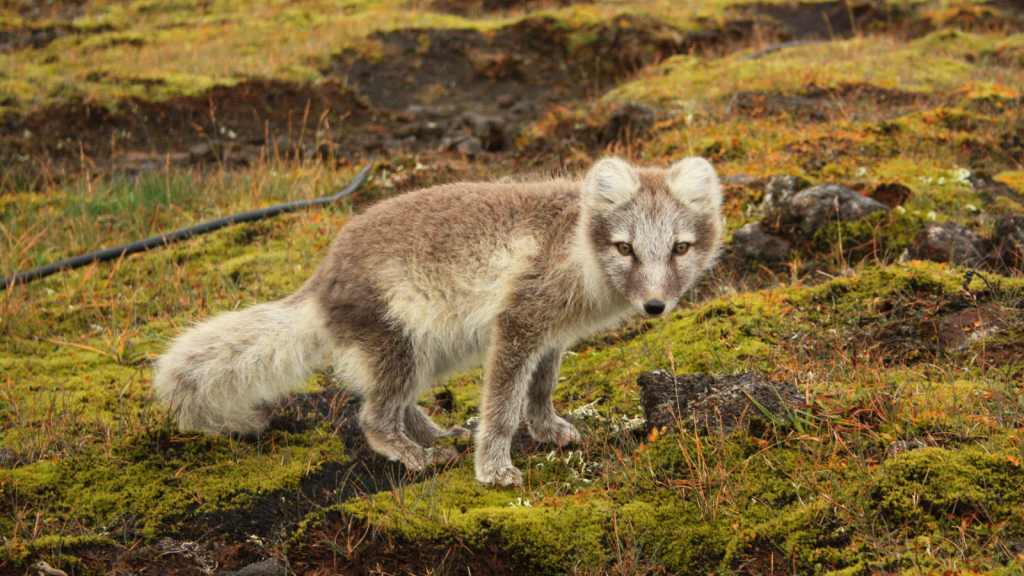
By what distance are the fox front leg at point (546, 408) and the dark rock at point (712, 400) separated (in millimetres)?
644

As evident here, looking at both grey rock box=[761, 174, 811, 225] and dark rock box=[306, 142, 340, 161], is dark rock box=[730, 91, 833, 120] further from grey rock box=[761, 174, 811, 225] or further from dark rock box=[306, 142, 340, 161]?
dark rock box=[306, 142, 340, 161]

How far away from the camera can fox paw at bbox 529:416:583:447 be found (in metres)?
4.17

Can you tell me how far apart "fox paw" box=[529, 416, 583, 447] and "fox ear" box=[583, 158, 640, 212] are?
1371 mm

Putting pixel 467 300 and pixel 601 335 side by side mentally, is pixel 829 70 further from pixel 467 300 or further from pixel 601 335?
pixel 467 300

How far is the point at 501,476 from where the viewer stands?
12.1ft

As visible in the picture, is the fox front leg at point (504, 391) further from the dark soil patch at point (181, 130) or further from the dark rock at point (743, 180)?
the dark soil patch at point (181, 130)

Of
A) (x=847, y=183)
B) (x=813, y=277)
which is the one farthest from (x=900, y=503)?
(x=847, y=183)

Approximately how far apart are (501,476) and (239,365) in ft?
5.53

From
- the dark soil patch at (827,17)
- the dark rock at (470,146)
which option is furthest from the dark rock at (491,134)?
the dark soil patch at (827,17)

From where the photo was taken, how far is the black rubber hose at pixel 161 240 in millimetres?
6426

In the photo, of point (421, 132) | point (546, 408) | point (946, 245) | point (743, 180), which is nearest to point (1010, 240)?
point (946, 245)

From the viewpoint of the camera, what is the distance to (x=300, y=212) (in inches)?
299

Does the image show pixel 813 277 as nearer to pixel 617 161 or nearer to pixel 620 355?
pixel 620 355

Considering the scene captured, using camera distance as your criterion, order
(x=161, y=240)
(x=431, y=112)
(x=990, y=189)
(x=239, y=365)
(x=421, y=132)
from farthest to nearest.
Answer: (x=431, y=112) < (x=421, y=132) < (x=161, y=240) < (x=990, y=189) < (x=239, y=365)
